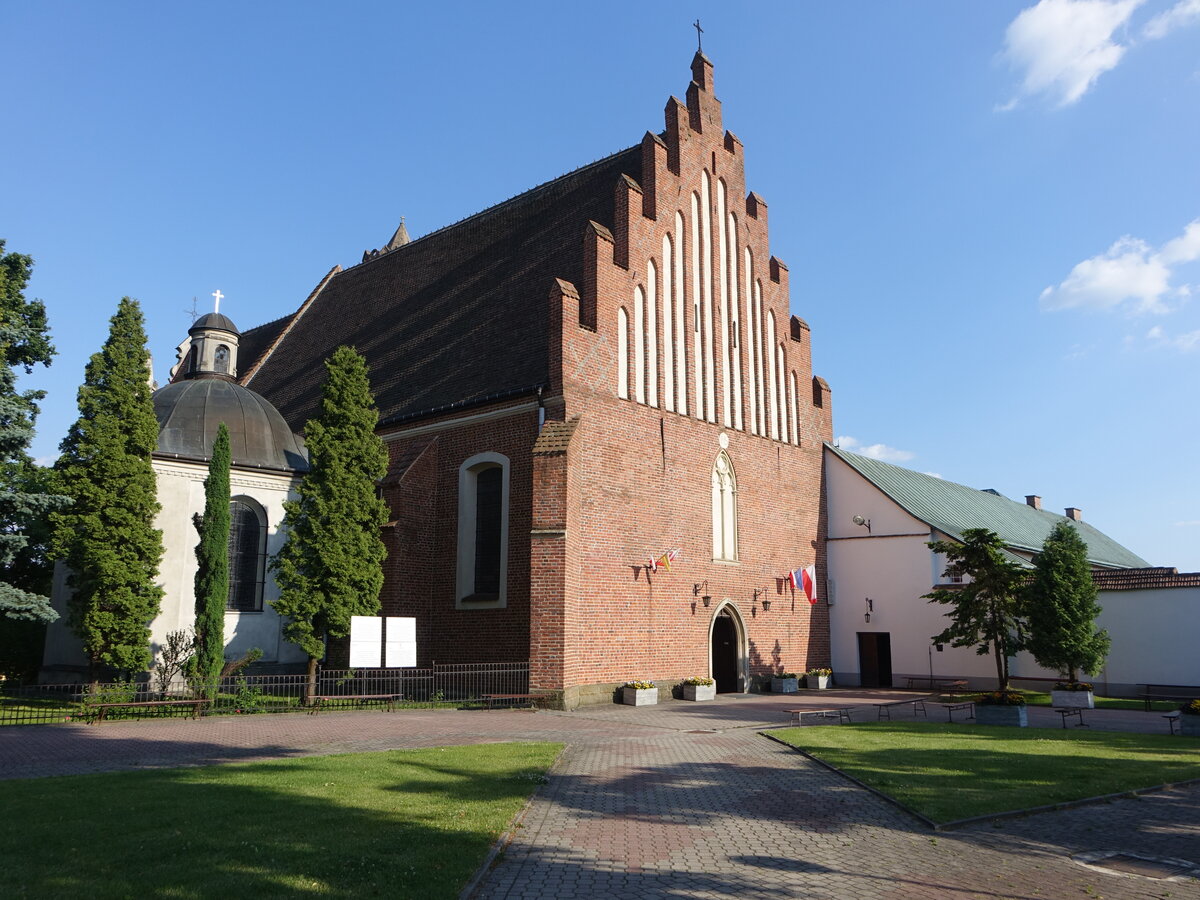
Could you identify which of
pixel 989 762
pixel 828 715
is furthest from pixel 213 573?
pixel 989 762

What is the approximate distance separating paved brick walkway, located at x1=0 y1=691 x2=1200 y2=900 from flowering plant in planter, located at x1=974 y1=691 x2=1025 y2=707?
6.28 m

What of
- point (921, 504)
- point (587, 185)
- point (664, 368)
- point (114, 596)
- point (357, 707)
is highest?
point (587, 185)

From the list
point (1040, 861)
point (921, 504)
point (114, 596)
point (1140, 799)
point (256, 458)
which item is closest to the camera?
point (1040, 861)

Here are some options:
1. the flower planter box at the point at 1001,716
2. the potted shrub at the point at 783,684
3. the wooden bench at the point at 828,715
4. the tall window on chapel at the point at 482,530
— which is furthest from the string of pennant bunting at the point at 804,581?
the tall window on chapel at the point at 482,530

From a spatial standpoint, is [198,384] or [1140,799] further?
[198,384]

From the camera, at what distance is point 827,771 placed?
12641 mm

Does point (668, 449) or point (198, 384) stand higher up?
point (198, 384)

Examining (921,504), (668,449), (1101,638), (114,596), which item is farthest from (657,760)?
(921,504)

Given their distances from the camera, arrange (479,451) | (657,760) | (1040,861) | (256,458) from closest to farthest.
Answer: (1040,861), (657,760), (479,451), (256,458)

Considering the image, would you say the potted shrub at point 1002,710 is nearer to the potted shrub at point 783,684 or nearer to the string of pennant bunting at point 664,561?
the potted shrub at point 783,684

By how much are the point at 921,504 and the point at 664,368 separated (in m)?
14.2

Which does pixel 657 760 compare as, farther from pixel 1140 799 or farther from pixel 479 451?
pixel 479 451

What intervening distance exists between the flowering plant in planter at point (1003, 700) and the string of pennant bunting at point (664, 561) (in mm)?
8335

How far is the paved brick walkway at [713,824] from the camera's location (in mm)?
7344
